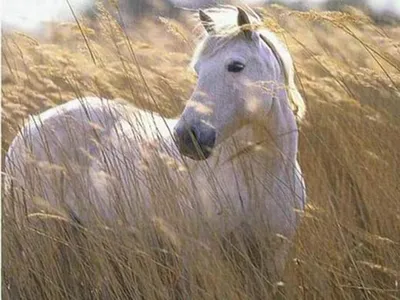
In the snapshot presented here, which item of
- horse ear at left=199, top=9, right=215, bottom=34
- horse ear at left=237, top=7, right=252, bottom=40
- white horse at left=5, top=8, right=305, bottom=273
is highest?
horse ear at left=237, top=7, right=252, bottom=40

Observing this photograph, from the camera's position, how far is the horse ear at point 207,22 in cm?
238

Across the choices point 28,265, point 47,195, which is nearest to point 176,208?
point 28,265

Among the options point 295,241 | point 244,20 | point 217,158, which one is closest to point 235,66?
point 244,20

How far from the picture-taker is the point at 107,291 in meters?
1.95

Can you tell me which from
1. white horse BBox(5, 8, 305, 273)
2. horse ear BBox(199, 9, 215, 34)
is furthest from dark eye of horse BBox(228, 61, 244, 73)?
horse ear BBox(199, 9, 215, 34)

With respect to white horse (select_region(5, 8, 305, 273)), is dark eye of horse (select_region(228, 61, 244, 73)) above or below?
above

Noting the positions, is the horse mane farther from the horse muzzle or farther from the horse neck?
the horse muzzle

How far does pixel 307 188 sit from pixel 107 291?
608mm

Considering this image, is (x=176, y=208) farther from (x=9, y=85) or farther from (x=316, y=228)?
(x=9, y=85)

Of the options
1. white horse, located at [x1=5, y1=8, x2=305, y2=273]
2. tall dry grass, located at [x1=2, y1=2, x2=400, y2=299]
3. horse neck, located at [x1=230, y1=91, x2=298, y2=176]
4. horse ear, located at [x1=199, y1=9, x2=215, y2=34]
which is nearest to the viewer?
tall dry grass, located at [x1=2, y1=2, x2=400, y2=299]

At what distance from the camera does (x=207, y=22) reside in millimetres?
2391

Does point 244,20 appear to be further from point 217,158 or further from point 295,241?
point 295,241

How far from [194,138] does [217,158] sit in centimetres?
19

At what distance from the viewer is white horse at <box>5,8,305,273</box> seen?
2.09 m
